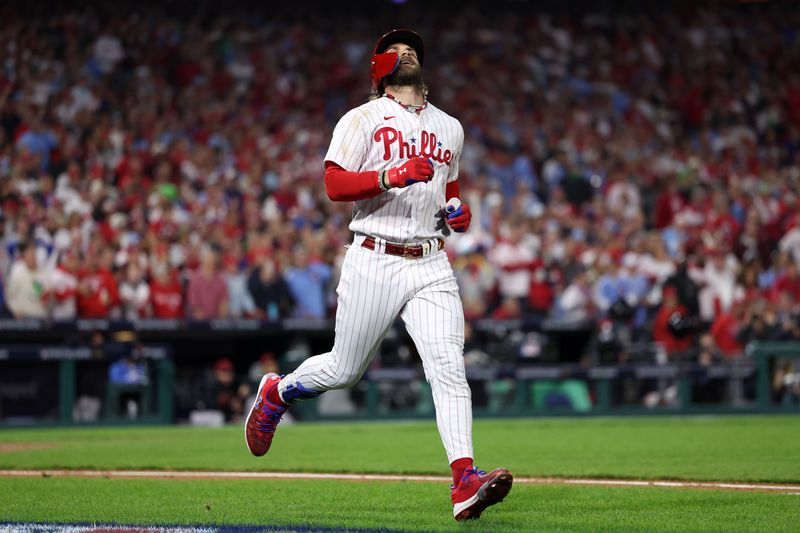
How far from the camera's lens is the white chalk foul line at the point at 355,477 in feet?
21.1

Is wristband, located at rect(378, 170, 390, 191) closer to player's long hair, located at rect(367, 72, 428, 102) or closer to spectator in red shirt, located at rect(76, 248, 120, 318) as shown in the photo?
player's long hair, located at rect(367, 72, 428, 102)

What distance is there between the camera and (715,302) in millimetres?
15391

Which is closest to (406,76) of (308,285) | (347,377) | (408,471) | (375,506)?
(347,377)

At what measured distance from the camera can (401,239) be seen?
526 cm

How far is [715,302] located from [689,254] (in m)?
0.87

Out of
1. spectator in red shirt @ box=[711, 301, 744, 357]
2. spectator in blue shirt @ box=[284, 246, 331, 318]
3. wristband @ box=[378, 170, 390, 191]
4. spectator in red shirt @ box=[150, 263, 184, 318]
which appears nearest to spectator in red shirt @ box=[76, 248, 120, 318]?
spectator in red shirt @ box=[150, 263, 184, 318]

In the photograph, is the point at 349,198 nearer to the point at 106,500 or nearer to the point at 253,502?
the point at 253,502

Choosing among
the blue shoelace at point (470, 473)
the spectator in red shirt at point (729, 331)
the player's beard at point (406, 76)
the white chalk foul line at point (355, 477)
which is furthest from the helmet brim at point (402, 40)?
the spectator in red shirt at point (729, 331)

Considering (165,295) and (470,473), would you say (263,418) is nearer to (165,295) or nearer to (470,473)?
(470,473)

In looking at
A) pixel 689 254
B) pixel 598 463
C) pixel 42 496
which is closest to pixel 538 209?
pixel 689 254

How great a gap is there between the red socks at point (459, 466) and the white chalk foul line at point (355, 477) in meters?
1.78

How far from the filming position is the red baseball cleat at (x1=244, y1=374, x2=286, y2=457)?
18.8 ft

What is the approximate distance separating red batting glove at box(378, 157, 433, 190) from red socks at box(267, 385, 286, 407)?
4.16 feet

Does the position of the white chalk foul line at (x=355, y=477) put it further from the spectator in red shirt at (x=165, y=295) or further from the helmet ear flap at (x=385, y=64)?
the spectator in red shirt at (x=165, y=295)
